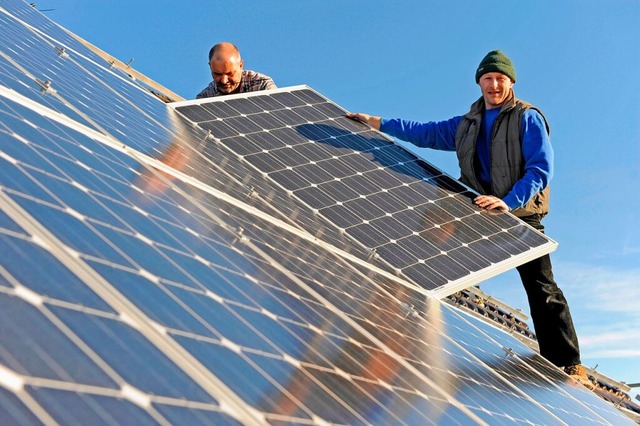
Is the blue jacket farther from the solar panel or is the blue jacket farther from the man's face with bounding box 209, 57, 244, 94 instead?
the man's face with bounding box 209, 57, 244, 94

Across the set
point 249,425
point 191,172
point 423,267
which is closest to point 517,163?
point 423,267

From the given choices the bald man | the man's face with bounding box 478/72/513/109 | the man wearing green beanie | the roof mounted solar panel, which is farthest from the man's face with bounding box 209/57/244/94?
the man's face with bounding box 478/72/513/109

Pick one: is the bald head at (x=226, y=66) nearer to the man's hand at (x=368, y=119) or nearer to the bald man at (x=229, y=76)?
the bald man at (x=229, y=76)

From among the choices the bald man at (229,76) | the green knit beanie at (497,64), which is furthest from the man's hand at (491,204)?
the bald man at (229,76)

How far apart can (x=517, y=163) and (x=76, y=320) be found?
10334mm

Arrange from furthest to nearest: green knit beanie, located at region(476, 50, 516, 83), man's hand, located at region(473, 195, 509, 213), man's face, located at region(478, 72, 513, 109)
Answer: man's face, located at region(478, 72, 513, 109)
green knit beanie, located at region(476, 50, 516, 83)
man's hand, located at region(473, 195, 509, 213)

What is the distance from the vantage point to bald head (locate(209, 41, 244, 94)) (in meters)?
14.6

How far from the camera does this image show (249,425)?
3578 millimetres

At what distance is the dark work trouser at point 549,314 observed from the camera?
11.6m

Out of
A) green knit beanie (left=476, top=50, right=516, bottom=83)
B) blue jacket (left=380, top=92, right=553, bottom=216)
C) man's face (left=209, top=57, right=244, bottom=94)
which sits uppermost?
green knit beanie (left=476, top=50, right=516, bottom=83)

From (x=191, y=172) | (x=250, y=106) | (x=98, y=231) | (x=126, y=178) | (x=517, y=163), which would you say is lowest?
(x=98, y=231)

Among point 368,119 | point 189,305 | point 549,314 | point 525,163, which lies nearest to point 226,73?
point 368,119

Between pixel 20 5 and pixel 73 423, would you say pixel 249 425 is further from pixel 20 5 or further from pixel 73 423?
pixel 20 5

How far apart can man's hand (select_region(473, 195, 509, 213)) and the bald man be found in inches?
194
